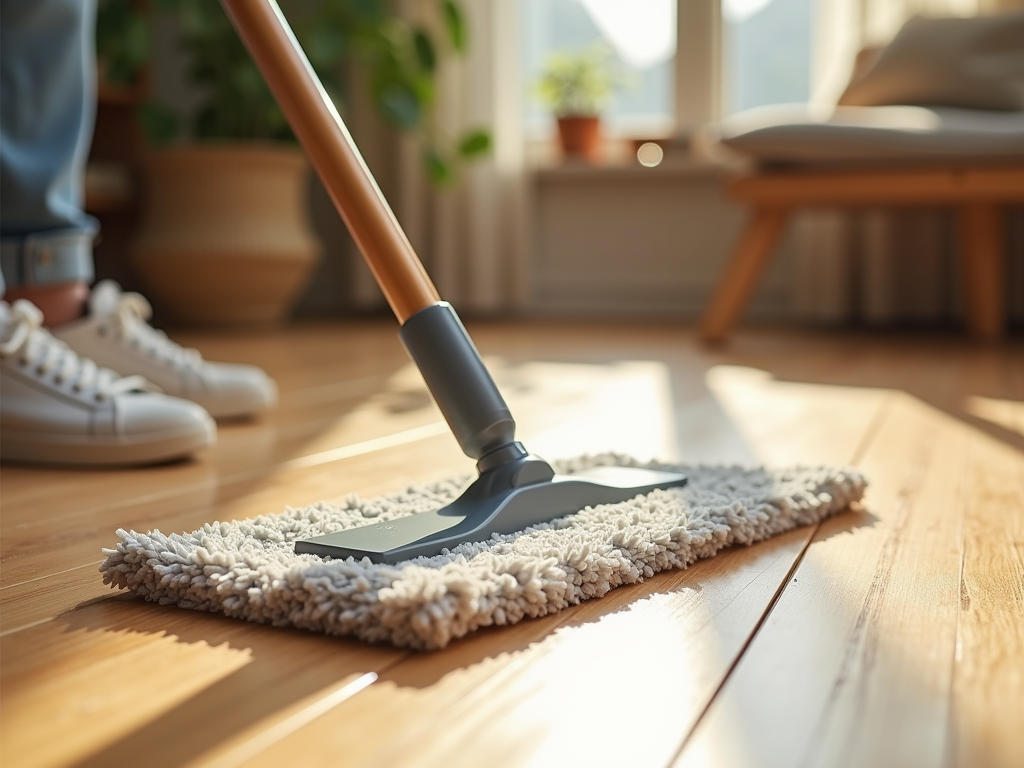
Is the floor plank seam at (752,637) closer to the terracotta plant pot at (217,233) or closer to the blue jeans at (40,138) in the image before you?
the blue jeans at (40,138)

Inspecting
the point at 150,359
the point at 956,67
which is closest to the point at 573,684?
the point at 150,359

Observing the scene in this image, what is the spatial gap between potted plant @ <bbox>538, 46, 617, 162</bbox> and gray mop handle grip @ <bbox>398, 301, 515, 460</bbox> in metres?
2.62

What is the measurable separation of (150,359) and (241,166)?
155cm

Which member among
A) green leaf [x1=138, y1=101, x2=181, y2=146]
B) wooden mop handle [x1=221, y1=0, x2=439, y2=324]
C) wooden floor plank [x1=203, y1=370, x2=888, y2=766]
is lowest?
wooden floor plank [x1=203, y1=370, x2=888, y2=766]

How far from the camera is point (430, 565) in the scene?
0.54 metres

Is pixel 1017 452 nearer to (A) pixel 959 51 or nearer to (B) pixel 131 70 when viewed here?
(A) pixel 959 51

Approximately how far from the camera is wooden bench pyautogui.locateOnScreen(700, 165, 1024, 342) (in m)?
2.04

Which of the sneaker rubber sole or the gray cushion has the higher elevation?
the gray cushion

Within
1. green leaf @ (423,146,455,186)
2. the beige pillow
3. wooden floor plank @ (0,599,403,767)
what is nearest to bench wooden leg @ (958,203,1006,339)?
the beige pillow

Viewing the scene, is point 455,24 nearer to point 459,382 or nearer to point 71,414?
point 71,414

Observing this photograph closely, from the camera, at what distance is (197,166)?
2.62m

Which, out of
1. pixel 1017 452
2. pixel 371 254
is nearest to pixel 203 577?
pixel 371 254

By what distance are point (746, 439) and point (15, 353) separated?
0.67 m

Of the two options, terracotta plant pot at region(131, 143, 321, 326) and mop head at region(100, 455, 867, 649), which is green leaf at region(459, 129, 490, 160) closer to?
terracotta plant pot at region(131, 143, 321, 326)
